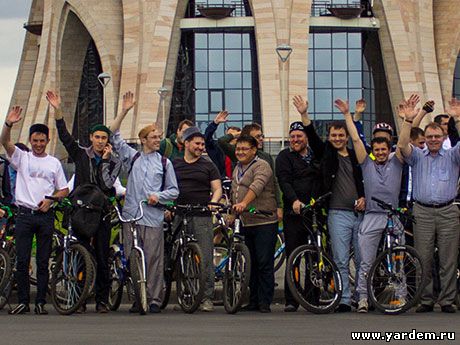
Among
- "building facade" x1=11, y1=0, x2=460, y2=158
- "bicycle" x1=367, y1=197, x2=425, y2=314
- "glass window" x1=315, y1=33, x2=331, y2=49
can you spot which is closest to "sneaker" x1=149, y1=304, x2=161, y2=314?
"bicycle" x1=367, y1=197, x2=425, y2=314

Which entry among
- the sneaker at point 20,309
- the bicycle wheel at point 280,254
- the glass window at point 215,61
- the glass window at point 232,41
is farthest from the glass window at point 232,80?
the sneaker at point 20,309

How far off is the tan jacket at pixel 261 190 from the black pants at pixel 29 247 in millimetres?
2164

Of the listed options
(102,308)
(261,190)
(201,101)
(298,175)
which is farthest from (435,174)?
(201,101)

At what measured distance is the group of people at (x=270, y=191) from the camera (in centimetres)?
1622

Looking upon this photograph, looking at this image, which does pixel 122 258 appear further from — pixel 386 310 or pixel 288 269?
pixel 386 310

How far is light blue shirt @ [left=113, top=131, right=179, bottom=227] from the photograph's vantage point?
54.2 ft

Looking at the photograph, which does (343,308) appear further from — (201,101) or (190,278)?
(201,101)

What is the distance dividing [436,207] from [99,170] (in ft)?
12.4

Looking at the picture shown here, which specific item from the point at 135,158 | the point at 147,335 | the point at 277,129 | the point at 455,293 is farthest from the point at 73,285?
the point at 277,129

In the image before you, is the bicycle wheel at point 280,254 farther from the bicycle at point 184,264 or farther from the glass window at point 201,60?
the glass window at point 201,60

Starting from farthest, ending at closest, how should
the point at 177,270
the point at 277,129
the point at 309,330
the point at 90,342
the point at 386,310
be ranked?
the point at 277,129 → the point at 177,270 → the point at 386,310 → the point at 309,330 → the point at 90,342

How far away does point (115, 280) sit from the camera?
1661cm

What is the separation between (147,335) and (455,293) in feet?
14.2

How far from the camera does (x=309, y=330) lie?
1362cm
